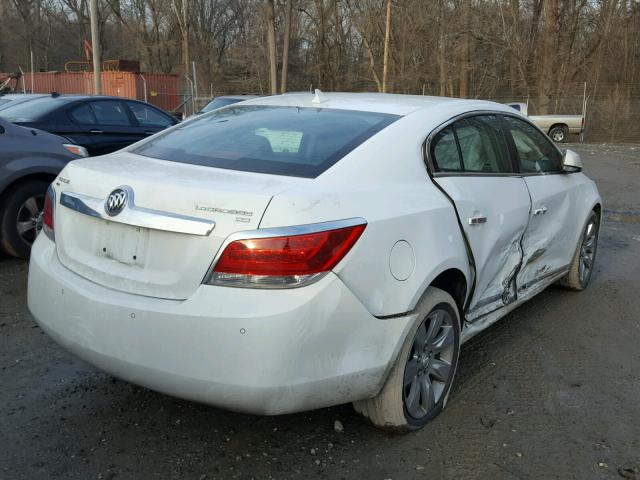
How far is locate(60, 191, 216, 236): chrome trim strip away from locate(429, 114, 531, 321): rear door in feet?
4.23

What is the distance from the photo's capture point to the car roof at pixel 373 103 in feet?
11.7

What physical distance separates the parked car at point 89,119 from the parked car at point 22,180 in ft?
7.22

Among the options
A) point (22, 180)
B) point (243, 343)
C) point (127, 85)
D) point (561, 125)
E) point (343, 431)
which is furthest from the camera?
point (127, 85)

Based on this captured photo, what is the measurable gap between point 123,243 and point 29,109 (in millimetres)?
6622

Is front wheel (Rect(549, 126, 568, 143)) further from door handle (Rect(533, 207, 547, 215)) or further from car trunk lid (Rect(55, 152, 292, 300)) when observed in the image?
car trunk lid (Rect(55, 152, 292, 300))

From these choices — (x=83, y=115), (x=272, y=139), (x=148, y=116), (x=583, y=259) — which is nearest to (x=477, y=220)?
(x=272, y=139)

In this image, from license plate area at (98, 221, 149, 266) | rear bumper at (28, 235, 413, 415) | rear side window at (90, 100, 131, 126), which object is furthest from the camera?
rear side window at (90, 100, 131, 126)

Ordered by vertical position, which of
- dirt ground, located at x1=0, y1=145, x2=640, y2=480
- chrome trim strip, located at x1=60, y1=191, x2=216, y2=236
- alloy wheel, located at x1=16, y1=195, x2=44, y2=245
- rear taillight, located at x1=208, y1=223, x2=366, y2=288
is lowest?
dirt ground, located at x1=0, y1=145, x2=640, y2=480

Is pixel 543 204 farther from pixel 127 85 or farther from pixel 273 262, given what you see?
pixel 127 85

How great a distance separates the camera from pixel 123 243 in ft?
8.94

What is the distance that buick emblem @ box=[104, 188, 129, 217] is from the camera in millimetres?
2715

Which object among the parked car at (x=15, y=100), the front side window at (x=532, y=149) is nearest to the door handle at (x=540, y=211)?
the front side window at (x=532, y=149)

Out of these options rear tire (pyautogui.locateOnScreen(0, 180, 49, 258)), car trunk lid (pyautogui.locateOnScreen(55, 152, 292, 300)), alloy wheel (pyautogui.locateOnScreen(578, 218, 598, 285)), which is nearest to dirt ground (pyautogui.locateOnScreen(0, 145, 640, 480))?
car trunk lid (pyautogui.locateOnScreen(55, 152, 292, 300))

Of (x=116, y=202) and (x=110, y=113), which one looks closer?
(x=116, y=202)
